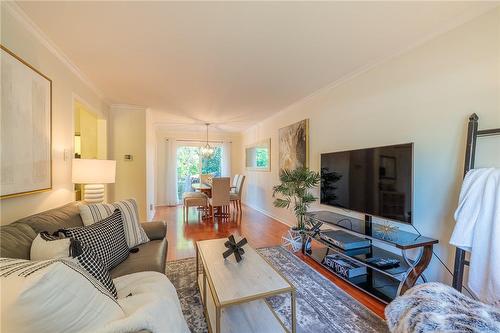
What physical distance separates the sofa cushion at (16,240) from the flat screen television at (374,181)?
2.59 m

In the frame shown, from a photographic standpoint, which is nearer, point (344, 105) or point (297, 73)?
point (297, 73)

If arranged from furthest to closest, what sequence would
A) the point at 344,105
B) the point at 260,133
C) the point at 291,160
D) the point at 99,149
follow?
the point at 260,133, the point at 291,160, the point at 99,149, the point at 344,105

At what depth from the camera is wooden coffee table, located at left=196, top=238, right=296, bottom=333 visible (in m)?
1.26

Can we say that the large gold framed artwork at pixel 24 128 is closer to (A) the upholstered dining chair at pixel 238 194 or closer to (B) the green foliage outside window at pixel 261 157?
(A) the upholstered dining chair at pixel 238 194

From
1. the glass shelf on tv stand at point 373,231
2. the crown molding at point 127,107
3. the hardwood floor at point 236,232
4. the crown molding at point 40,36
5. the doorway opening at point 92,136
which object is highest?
the crown molding at point 40,36

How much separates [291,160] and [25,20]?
140 inches

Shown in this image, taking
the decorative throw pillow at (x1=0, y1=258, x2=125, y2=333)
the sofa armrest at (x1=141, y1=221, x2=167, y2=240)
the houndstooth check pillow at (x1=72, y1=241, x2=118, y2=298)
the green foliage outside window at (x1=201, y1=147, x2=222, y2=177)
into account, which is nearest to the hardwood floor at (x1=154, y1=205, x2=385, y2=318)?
the sofa armrest at (x1=141, y1=221, x2=167, y2=240)

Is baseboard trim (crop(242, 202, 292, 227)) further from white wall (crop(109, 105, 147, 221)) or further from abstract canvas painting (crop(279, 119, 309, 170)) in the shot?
white wall (crop(109, 105, 147, 221))

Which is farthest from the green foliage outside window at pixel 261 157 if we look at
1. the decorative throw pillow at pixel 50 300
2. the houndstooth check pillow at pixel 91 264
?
the decorative throw pillow at pixel 50 300

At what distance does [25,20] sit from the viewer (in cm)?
160

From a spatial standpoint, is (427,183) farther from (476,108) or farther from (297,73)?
(297,73)

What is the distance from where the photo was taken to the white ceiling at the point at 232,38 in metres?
1.51

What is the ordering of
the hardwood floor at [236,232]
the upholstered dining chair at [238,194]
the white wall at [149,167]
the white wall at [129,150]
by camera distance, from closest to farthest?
the hardwood floor at [236,232], the white wall at [129,150], the white wall at [149,167], the upholstered dining chair at [238,194]

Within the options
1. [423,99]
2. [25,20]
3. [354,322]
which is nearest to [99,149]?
[25,20]
